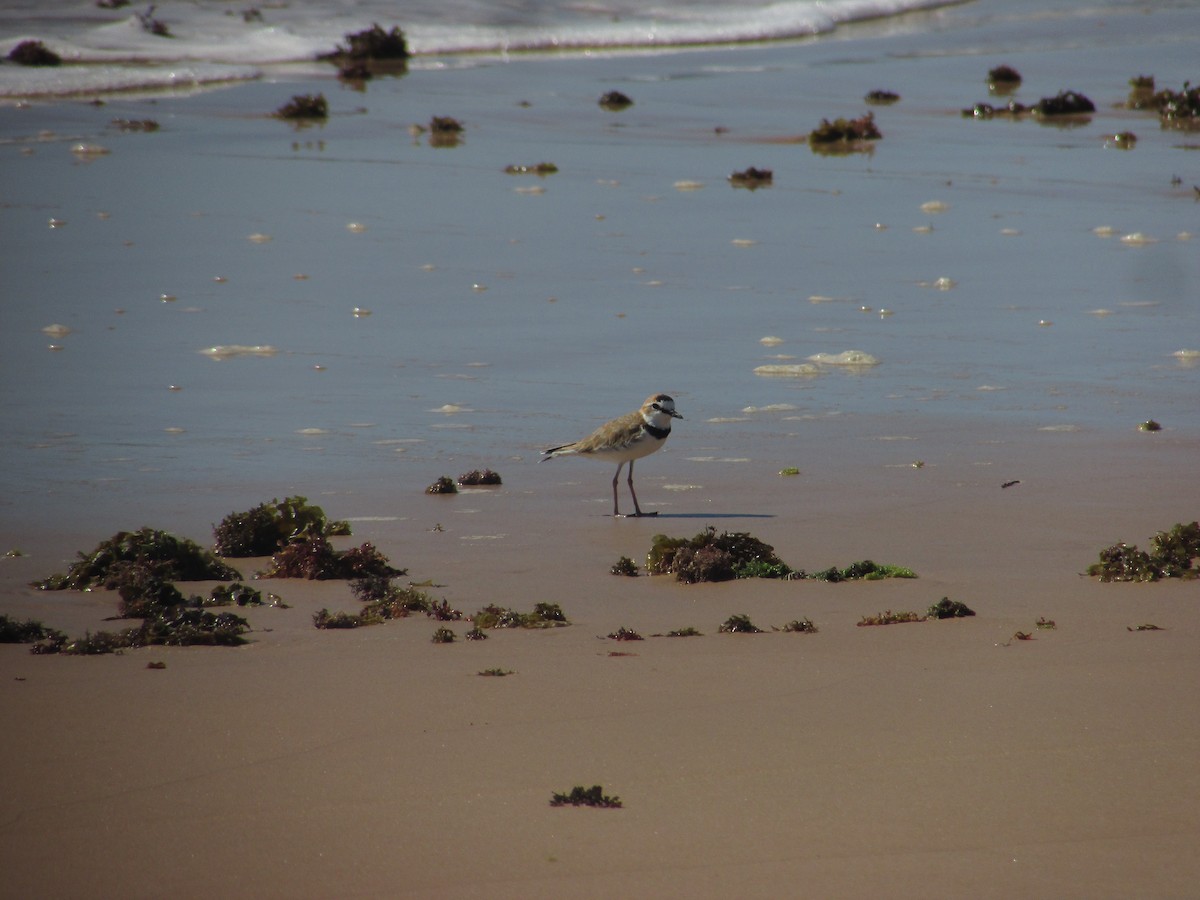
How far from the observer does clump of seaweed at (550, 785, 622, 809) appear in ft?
13.6

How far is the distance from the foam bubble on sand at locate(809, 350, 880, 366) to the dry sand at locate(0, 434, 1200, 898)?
13.9 feet

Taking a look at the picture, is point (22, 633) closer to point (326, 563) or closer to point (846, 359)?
point (326, 563)

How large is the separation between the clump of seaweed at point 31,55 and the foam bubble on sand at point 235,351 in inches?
778

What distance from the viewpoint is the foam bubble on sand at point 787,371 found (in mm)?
10656

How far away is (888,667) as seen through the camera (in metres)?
5.30

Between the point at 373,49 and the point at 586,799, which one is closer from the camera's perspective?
the point at 586,799

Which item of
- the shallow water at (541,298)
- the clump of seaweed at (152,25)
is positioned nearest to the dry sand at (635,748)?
the shallow water at (541,298)

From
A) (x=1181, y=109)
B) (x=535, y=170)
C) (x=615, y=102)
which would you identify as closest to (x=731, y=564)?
(x=535, y=170)

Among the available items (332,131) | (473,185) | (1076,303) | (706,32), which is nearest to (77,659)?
(1076,303)

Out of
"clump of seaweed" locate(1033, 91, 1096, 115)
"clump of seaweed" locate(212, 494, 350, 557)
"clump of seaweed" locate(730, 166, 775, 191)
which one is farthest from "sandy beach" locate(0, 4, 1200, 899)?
"clump of seaweed" locate(1033, 91, 1096, 115)

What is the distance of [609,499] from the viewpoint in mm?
8516

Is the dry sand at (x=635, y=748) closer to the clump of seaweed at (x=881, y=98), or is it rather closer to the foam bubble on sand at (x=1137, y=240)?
the foam bubble on sand at (x=1137, y=240)

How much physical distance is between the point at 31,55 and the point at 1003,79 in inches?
720

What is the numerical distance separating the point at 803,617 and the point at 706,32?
34904 mm
